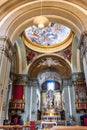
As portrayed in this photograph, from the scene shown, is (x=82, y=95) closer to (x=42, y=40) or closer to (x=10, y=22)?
(x=42, y=40)

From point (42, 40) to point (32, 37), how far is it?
0.96 meters

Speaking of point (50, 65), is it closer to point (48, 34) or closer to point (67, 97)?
point (48, 34)

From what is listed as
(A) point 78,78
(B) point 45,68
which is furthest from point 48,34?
(A) point 78,78

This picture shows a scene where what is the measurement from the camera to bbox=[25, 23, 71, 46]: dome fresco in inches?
430

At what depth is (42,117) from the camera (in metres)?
12.8

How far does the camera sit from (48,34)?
454 inches

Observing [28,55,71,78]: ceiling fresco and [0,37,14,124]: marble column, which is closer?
[0,37,14,124]: marble column

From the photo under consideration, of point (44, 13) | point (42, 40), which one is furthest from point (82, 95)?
point (44, 13)

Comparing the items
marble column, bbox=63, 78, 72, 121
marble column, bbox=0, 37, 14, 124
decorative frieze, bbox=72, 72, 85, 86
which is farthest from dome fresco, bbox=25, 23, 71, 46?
marble column, bbox=0, 37, 14, 124

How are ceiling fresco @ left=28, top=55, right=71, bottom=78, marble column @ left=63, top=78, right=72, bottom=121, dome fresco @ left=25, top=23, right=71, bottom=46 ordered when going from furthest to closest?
ceiling fresco @ left=28, top=55, right=71, bottom=78, dome fresco @ left=25, top=23, right=71, bottom=46, marble column @ left=63, top=78, right=72, bottom=121

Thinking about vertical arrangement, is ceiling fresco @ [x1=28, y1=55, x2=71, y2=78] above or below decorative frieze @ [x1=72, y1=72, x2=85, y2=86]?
above

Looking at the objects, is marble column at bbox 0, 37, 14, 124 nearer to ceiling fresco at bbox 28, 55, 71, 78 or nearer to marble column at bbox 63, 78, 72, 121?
ceiling fresco at bbox 28, 55, 71, 78

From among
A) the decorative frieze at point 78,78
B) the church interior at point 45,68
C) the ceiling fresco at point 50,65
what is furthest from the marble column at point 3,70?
the decorative frieze at point 78,78

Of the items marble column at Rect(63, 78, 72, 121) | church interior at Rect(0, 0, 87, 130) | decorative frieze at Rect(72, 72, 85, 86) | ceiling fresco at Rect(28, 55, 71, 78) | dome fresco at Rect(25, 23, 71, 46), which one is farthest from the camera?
ceiling fresco at Rect(28, 55, 71, 78)
